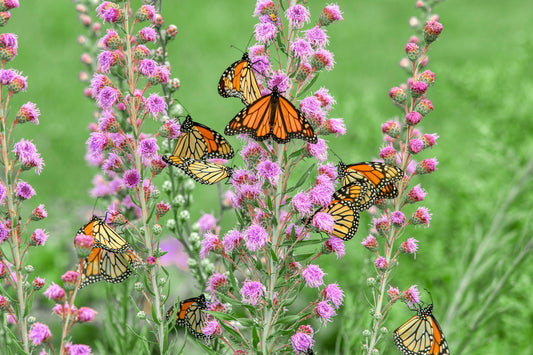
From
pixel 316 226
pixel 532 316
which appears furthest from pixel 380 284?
pixel 532 316

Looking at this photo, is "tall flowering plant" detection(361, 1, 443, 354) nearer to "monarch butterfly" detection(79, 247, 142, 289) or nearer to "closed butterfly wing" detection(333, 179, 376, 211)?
"closed butterfly wing" detection(333, 179, 376, 211)

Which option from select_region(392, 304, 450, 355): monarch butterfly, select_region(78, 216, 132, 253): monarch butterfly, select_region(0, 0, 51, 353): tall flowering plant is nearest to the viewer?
select_region(0, 0, 51, 353): tall flowering plant

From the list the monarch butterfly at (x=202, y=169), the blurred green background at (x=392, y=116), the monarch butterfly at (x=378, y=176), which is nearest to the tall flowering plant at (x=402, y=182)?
the monarch butterfly at (x=378, y=176)

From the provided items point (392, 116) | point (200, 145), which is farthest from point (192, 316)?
point (392, 116)

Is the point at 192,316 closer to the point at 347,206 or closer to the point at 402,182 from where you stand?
the point at 347,206

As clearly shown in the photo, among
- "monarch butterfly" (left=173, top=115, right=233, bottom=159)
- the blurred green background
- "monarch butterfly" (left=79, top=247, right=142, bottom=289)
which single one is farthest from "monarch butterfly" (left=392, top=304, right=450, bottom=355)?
"monarch butterfly" (left=79, top=247, right=142, bottom=289)

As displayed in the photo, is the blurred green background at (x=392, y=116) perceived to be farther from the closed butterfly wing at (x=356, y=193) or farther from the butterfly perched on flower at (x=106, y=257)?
the butterfly perched on flower at (x=106, y=257)
